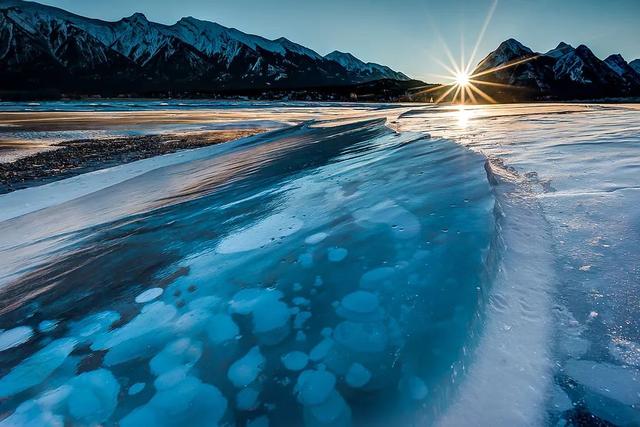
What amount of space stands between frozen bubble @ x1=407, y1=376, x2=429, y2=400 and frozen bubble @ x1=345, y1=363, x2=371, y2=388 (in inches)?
6.2

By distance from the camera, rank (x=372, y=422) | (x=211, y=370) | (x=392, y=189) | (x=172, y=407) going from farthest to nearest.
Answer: (x=392, y=189) → (x=211, y=370) → (x=172, y=407) → (x=372, y=422)

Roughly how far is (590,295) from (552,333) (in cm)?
32

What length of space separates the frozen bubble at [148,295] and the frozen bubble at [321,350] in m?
1.13

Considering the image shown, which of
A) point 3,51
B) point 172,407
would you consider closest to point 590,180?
point 172,407

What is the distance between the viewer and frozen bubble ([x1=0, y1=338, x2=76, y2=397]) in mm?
1583

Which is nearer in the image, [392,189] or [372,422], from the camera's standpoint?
[372,422]

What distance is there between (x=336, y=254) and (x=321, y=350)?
2.72ft

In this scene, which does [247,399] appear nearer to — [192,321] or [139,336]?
[192,321]

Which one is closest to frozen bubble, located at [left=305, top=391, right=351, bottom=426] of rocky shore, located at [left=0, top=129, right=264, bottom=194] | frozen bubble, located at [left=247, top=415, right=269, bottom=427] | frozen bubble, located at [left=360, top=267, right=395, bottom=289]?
frozen bubble, located at [left=247, top=415, right=269, bottom=427]

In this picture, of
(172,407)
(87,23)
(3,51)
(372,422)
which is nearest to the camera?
(372,422)

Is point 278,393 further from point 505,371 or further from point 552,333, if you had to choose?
point 552,333

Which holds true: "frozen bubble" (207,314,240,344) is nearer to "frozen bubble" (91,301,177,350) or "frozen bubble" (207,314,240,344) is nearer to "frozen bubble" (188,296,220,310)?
"frozen bubble" (188,296,220,310)

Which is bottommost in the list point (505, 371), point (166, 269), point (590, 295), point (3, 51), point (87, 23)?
point (166, 269)

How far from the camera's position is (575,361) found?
4.08 feet
